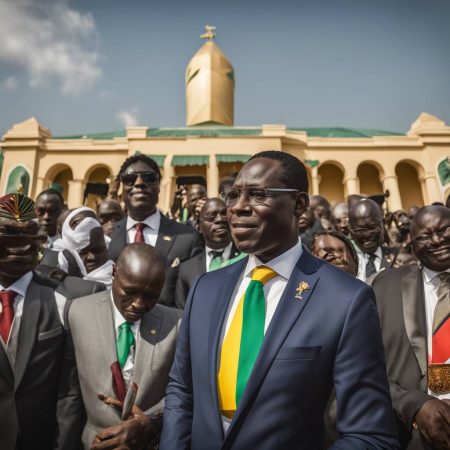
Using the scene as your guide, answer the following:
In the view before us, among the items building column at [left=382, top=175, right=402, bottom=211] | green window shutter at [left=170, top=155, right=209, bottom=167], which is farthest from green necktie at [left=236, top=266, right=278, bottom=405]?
building column at [left=382, top=175, right=402, bottom=211]

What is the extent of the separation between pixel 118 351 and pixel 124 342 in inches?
2.7

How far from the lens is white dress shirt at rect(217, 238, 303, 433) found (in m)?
1.87

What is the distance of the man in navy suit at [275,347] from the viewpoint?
1.60 m

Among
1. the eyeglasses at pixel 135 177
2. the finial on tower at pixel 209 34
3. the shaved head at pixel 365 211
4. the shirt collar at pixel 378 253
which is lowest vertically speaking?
the shirt collar at pixel 378 253

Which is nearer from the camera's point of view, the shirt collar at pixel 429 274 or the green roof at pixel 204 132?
the shirt collar at pixel 429 274

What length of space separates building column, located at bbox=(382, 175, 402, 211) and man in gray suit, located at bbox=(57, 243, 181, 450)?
26.0m

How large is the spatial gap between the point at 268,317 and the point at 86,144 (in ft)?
96.1

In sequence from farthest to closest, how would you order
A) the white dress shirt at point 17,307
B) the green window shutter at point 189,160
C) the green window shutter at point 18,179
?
the green window shutter at point 18,179 < the green window shutter at point 189,160 < the white dress shirt at point 17,307

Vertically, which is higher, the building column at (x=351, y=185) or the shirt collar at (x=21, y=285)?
the building column at (x=351, y=185)

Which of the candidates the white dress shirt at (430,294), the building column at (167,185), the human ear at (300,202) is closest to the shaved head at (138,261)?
the human ear at (300,202)

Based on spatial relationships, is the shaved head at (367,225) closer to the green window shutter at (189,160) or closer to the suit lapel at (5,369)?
the suit lapel at (5,369)

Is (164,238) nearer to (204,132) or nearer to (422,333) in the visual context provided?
(422,333)

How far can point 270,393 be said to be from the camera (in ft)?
5.30

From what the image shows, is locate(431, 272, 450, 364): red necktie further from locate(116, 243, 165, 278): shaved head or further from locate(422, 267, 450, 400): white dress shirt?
locate(116, 243, 165, 278): shaved head
